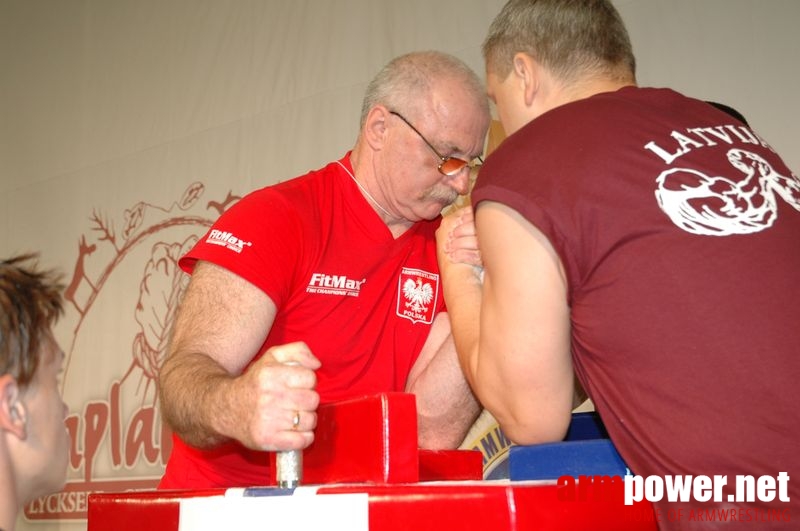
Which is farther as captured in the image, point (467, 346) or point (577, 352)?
point (467, 346)

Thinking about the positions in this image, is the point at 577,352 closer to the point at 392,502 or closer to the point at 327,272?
the point at 392,502

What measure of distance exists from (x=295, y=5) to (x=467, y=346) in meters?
2.76

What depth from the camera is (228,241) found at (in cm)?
179

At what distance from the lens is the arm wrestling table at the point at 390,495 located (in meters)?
1.02

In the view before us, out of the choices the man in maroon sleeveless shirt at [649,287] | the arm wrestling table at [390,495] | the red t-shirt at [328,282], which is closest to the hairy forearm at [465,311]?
the man in maroon sleeveless shirt at [649,287]

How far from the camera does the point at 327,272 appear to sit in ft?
6.42

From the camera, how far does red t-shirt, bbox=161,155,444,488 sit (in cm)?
182

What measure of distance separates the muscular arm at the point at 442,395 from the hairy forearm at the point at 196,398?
21.5 inches

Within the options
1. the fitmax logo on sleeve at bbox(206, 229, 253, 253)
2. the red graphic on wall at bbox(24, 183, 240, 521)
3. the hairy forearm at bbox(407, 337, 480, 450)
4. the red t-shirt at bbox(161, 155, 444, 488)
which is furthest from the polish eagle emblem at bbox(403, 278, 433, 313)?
the red graphic on wall at bbox(24, 183, 240, 521)

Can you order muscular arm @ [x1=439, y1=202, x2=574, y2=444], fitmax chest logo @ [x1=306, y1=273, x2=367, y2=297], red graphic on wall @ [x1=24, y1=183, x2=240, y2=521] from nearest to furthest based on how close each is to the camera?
1. muscular arm @ [x1=439, y1=202, x2=574, y2=444]
2. fitmax chest logo @ [x1=306, y1=273, x2=367, y2=297]
3. red graphic on wall @ [x1=24, y1=183, x2=240, y2=521]

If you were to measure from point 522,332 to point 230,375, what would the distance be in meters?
0.63

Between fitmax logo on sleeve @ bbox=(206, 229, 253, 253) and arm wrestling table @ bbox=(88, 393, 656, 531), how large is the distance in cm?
57

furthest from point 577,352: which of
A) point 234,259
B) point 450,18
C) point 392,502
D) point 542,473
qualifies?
point 450,18

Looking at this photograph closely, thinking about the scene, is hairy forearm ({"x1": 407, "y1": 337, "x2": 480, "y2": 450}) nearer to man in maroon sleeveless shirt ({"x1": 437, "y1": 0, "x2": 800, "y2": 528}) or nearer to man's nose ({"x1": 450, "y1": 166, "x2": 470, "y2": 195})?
man's nose ({"x1": 450, "y1": 166, "x2": 470, "y2": 195})
